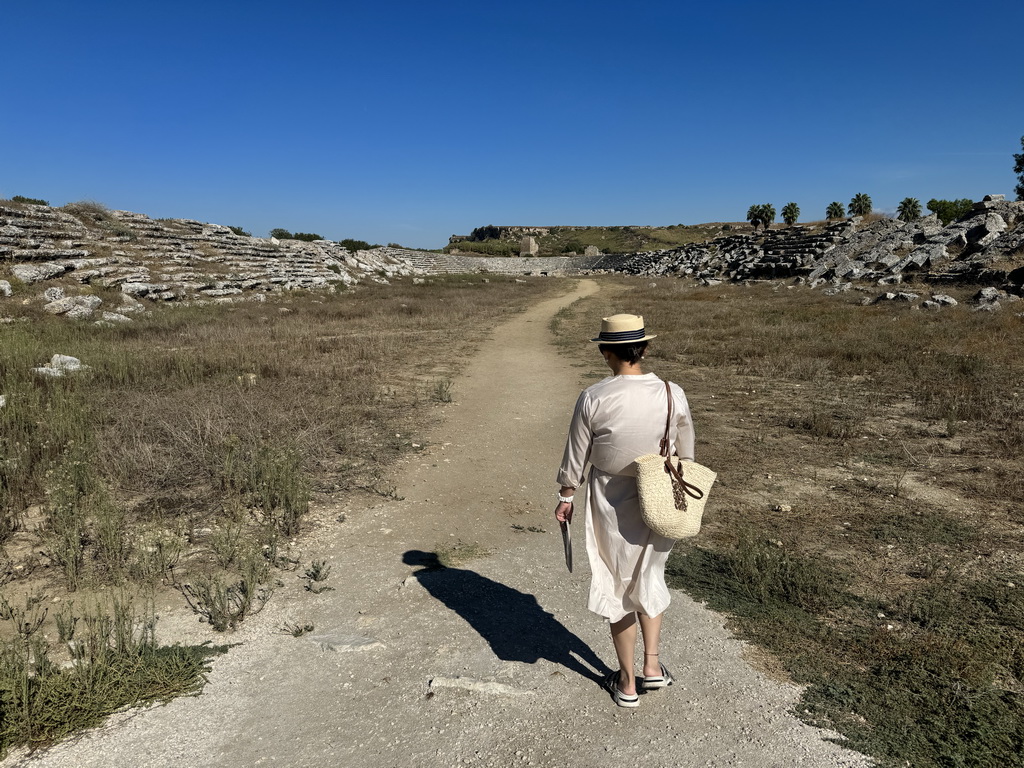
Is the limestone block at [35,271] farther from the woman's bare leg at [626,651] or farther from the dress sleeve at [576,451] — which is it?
the woman's bare leg at [626,651]

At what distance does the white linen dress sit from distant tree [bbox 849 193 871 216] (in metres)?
73.7

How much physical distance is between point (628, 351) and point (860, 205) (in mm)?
74986

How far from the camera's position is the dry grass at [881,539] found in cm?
298

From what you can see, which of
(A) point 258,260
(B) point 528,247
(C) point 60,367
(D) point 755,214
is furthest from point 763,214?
(C) point 60,367

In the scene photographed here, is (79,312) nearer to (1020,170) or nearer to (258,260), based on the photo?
(258,260)

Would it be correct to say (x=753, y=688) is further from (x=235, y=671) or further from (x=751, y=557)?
(x=235, y=671)

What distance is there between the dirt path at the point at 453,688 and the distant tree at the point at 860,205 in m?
73.2

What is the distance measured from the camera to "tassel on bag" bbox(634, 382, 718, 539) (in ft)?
9.13

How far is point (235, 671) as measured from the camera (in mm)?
3326

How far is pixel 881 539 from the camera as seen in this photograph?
16.2 feet

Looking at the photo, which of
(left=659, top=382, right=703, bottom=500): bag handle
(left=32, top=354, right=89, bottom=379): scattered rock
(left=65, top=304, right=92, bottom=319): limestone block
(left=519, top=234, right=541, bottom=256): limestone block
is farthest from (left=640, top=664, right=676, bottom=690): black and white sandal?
(left=519, top=234, right=541, bottom=256): limestone block

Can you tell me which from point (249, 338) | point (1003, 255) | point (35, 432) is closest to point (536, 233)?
point (1003, 255)

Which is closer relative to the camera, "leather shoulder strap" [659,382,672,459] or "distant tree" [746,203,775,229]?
"leather shoulder strap" [659,382,672,459]

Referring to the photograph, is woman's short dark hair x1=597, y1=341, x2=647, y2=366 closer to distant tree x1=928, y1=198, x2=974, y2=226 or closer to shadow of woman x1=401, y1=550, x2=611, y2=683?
shadow of woman x1=401, y1=550, x2=611, y2=683
